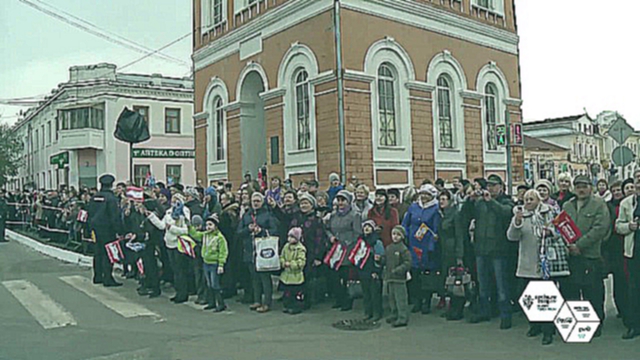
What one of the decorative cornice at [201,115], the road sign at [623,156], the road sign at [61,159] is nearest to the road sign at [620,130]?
the road sign at [623,156]

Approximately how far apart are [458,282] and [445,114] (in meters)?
14.0

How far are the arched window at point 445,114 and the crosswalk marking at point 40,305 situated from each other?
1403 cm

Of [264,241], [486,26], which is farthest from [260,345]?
[486,26]

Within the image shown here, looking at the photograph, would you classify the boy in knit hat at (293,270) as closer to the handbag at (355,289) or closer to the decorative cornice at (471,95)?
the handbag at (355,289)

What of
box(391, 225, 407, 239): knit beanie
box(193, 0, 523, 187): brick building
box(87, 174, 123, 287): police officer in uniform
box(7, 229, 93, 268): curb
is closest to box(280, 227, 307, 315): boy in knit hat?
box(391, 225, 407, 239): knit beanie

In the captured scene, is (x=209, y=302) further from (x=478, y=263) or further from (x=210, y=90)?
(x=210, y=90)

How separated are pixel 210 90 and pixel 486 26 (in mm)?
10882

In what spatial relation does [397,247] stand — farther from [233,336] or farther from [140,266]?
[140,266]

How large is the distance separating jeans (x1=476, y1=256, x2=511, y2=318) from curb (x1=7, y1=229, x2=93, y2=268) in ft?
34.2

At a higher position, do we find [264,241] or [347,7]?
[347,7]

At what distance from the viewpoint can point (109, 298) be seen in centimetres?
1112

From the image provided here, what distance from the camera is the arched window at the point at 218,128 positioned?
25062mm

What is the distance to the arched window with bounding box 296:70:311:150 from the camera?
2002 centimetres

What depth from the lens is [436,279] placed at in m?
9.08
